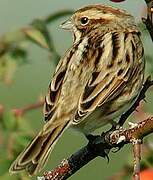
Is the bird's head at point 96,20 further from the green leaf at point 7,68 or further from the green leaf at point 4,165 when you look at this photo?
the green leaf at point 4,165

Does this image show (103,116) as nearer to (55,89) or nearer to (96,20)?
(55,89)

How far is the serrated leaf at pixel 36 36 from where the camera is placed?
3451 millimetres

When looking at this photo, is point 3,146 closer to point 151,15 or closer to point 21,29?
point 21,29

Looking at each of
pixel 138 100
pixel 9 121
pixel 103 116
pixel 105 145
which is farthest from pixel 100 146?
pixel 9 121

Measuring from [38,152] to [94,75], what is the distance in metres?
0.58

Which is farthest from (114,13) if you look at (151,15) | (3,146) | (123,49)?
(151,15)

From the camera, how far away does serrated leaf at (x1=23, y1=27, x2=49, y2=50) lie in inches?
136

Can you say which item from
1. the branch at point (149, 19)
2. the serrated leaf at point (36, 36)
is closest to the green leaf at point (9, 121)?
the serrated leaf at point (36, 36)

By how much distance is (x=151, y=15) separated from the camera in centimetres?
235

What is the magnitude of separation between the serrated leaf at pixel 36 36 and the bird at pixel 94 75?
0.33 ft

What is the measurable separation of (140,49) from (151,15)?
1016mm

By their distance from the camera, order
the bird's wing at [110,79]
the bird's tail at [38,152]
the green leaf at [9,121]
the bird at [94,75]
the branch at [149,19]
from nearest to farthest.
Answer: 1. the branch at [149,19]
2. the bird's tail at [38,152]
3. the bird at [94,75]
4. the bird's wing at [110,79]
5. the green leaf at [9,121]

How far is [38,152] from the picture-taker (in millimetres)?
2721

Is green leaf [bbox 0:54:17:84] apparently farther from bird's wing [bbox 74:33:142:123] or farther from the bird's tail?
the bird's tail
